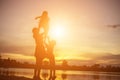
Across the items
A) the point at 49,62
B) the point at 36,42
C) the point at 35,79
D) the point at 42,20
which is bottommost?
the point at 35,79

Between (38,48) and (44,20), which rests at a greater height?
(44,20)

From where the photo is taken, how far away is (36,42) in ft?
71.7

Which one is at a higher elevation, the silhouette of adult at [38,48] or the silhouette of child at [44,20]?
the silhouette of child at [44,20]

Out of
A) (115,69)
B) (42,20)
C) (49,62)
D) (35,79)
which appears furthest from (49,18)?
(115,69)

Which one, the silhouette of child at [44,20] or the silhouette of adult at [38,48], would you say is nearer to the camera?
the silhouette of adult at [38,48]

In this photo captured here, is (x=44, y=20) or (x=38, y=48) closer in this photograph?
(x=38, y=48)

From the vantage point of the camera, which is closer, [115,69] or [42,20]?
[42,20]

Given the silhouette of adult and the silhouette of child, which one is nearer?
the silhouette of adult

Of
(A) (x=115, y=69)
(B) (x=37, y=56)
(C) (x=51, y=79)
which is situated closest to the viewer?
(B) (x=37, y=56)

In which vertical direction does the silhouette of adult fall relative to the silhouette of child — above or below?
below

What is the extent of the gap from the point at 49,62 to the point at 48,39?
1983 mm

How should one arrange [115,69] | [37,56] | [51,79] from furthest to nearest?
1. [115,69]
2. [51,79]
3. [37,56]

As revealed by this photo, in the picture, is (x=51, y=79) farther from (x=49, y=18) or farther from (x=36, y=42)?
(x=49, y=18)

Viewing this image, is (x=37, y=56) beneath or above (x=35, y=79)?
above
